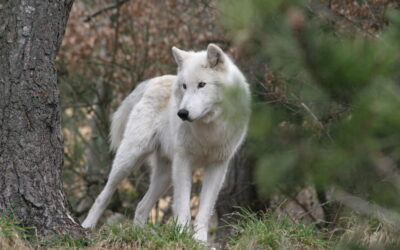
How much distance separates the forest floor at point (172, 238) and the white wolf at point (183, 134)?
1.31 ft

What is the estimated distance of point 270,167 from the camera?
9.00 ft

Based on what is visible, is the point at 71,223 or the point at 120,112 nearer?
the point at 71,223

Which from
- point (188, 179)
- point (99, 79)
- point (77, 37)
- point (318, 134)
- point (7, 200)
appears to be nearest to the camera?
point (318, 134)

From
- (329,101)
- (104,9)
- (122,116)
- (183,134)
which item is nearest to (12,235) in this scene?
(183,134)

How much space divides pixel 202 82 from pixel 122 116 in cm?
185

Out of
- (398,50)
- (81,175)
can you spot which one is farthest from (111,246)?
(81,175)

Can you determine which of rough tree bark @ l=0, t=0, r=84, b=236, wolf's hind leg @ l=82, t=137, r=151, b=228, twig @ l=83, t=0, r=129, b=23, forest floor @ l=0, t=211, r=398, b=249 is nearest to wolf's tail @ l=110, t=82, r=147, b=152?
wolf's hind leg @ l=82, t=137, r=151, b=228

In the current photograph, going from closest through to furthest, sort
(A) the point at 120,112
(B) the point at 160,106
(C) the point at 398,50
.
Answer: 1. (C) the point at 398,50
2. (B) the point at 160,106
3. (A) the point at 120,112

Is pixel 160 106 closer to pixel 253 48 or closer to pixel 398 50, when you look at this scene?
pixel 253 48

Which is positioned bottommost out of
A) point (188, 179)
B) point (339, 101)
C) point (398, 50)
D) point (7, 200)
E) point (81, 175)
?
point (81, 175)

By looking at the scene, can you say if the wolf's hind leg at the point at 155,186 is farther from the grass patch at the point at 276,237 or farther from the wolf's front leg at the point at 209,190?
the grass patch at the point at 276,237

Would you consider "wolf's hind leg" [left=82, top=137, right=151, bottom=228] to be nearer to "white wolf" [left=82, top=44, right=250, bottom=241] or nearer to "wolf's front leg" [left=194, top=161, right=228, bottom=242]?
"white wolf" [left=82, top=44, right=250, bottom=241]

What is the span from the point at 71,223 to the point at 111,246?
0.33 meters

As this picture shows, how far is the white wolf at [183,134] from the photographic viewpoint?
5.39 m
